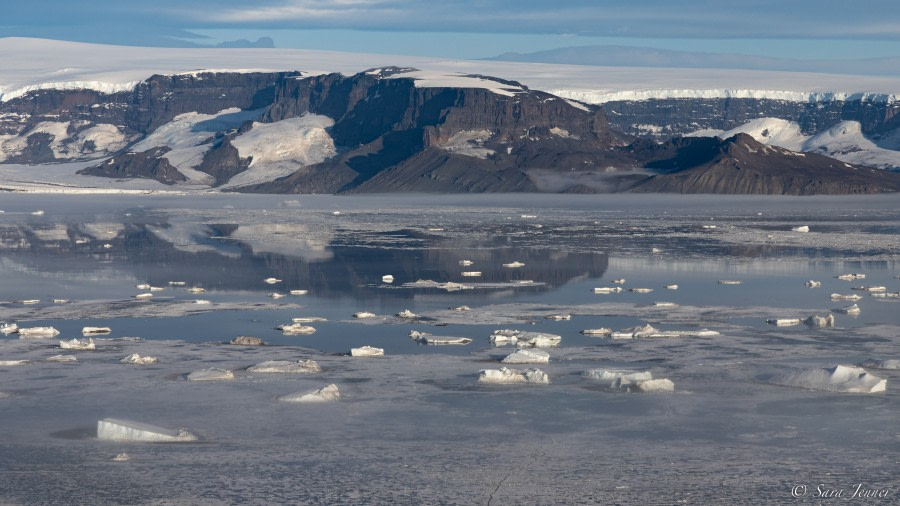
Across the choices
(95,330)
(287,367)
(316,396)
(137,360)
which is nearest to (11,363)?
(137,360)

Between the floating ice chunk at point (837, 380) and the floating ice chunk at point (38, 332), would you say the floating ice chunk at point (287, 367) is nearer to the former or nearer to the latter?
the floating ice chunk at point (38, 332)

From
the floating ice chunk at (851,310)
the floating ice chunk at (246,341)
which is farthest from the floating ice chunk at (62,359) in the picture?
the floating ice chunk at (851,310)

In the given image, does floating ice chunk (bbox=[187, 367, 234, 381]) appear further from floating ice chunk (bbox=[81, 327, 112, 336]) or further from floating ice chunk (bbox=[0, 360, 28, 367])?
floating ice chunk (bbox=[81, 327, 112, 336])

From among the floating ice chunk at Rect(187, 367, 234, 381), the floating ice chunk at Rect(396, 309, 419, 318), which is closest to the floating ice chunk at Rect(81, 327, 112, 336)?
the floating ice chunk at Rect(187, 367, 234, 381)

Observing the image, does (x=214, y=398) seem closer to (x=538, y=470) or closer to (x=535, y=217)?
(x=538, y=470)

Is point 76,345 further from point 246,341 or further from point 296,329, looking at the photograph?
point 296,329

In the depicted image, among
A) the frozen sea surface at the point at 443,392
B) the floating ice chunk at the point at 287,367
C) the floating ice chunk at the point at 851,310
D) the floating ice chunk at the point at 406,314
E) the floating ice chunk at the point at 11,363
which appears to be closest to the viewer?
the frozen sea surface at the point at 443,392
